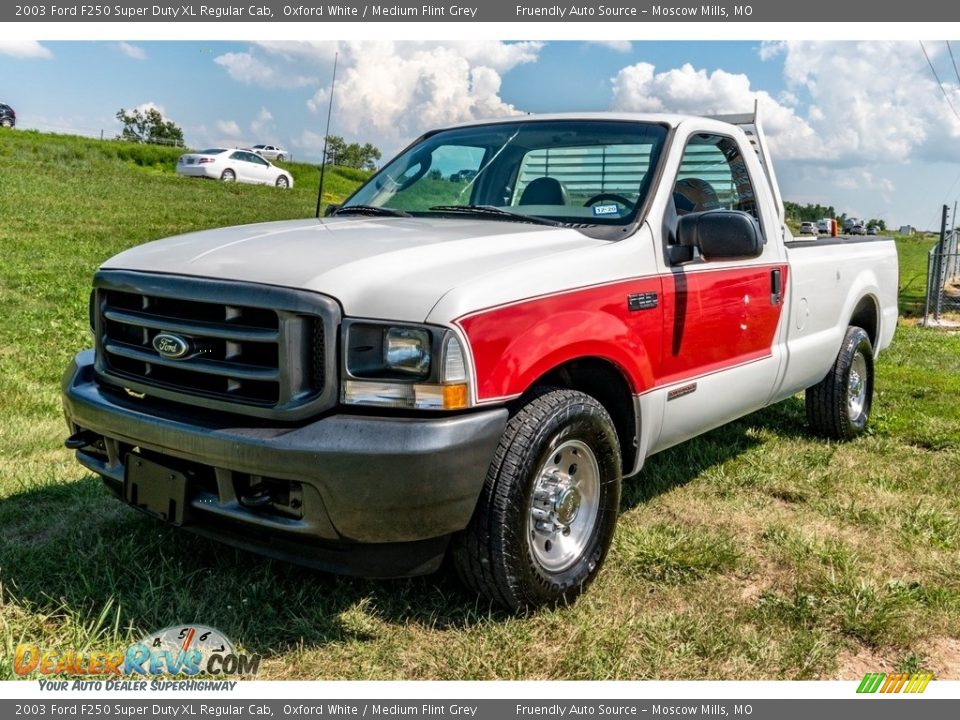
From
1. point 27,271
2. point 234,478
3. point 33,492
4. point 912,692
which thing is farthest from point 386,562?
point 27,271

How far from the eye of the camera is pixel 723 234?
143 inches

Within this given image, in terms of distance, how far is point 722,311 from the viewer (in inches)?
160

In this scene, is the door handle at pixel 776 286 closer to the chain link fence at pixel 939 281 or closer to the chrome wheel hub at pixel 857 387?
the chrome wheel hub at pixel 857 387

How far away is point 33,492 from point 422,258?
8.63 ft

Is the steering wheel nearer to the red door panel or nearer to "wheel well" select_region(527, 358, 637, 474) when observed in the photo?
the red door panel

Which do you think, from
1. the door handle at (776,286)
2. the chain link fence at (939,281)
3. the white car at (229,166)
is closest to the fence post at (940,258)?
the chain link fence at (939,281)

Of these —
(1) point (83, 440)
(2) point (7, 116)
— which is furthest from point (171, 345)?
(2) point (7, 116)

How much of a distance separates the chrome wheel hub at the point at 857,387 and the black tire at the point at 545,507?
327 centimetres

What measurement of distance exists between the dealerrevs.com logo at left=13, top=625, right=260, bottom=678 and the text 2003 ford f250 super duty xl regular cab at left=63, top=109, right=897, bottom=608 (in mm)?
365

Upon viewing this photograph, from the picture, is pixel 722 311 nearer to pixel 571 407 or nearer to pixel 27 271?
pixel 571 407

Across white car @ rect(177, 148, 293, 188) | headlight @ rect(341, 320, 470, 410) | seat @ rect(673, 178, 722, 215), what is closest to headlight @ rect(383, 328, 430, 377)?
headlight @ rect(341, 320, 470, 410)

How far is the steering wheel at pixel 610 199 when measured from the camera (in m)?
3.85

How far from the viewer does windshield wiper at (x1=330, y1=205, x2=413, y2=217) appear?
13.6 feet

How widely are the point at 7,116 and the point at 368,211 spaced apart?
155 ft
